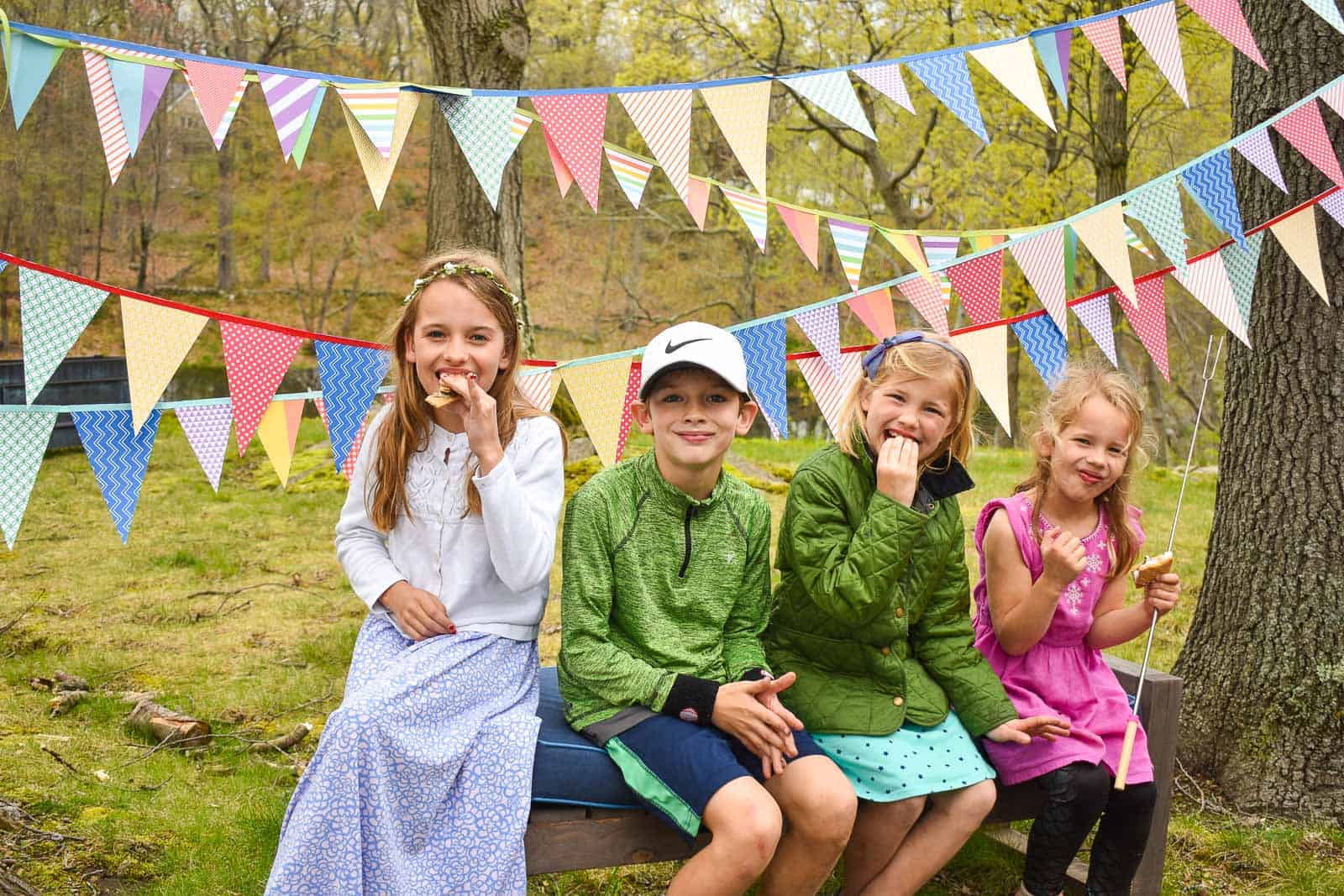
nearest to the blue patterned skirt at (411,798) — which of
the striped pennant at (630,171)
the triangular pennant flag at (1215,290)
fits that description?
the striped pennant at (630,171)

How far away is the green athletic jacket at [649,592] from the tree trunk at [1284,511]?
6.07 feet

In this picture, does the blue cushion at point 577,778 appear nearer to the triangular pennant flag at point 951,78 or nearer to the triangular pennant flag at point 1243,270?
the triangular pennant flag at point 951,78

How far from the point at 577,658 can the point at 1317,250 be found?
2475 millimetres

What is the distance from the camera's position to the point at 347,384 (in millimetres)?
2684

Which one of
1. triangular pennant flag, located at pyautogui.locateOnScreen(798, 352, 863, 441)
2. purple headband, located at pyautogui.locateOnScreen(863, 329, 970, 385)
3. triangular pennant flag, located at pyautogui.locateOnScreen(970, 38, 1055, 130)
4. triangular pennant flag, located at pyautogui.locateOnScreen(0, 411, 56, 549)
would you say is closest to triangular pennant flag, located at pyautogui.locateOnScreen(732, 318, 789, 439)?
triangular pennant flag, located at pyautogui.locateOnScreen(798, 352, 863, 441)

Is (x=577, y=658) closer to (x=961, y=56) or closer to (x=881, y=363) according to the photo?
(x=881, y=363)

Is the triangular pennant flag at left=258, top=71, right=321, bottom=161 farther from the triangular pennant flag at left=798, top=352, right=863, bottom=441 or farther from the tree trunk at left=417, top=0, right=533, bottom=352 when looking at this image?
the tree trunk at left=417, top=0, right=533, bottom=352

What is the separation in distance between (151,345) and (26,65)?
623mm

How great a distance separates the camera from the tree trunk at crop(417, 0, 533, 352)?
5168mm

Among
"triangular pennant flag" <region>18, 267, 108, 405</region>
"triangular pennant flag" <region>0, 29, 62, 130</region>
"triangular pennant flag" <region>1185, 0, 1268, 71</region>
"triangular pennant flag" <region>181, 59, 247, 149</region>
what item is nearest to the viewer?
"triangular pennant flag" <region>0, 29, 62, 130</region>

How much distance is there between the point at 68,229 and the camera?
596 inches

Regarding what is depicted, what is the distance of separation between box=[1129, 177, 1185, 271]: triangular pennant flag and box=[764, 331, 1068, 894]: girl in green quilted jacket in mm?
972

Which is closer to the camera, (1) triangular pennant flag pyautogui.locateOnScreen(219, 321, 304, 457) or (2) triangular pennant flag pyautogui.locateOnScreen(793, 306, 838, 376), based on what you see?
(1) triangular pennant flag pyautogui.locateOnScreen(219, 321, 304, 457)

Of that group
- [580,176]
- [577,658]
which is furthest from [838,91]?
[577,658]
